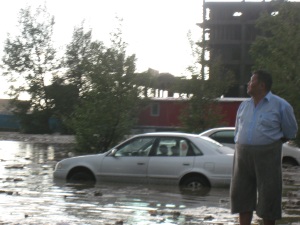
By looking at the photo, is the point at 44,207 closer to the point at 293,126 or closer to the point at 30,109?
the point at 293,126

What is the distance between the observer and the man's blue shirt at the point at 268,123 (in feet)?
24.1

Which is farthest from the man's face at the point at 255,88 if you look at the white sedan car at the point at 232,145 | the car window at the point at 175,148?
the white sedan car at the point at 232,145

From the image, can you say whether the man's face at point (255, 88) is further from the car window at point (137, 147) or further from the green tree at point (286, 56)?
the green tree at point (286, 56)

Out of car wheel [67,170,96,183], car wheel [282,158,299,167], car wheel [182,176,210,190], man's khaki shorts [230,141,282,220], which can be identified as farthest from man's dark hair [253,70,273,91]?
car wheel [282,158,299,167]

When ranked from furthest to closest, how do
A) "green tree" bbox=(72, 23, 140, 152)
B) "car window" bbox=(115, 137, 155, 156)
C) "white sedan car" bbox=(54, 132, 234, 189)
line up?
"green tree" bbox=(72, 23, 140, 152) → "car window" bbox=(115, 137, 155, 156) → "white sedan car" bbox=(54, 132, 234, 189)

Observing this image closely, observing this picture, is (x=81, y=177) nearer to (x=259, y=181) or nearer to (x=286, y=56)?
(x=259, y=181)

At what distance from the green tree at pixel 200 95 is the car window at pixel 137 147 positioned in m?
16.7

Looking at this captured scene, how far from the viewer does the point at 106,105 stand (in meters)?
27.0

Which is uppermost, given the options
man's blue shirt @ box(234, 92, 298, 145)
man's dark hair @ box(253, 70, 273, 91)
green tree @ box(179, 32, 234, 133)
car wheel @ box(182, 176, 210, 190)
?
green tree @ box(179, 32, 234, 133)

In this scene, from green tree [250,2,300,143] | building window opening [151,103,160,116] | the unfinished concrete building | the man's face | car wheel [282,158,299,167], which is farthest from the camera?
the unfinished concrete building

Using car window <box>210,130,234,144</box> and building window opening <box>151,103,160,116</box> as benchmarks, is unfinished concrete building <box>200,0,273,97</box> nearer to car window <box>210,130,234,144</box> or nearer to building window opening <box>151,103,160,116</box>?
building window opening <box>151,103,160,116</box>

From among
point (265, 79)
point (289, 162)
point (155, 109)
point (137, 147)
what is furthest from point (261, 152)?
point (155, 109)

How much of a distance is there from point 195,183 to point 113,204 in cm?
318

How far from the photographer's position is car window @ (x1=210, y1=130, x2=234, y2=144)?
74.1 ft
